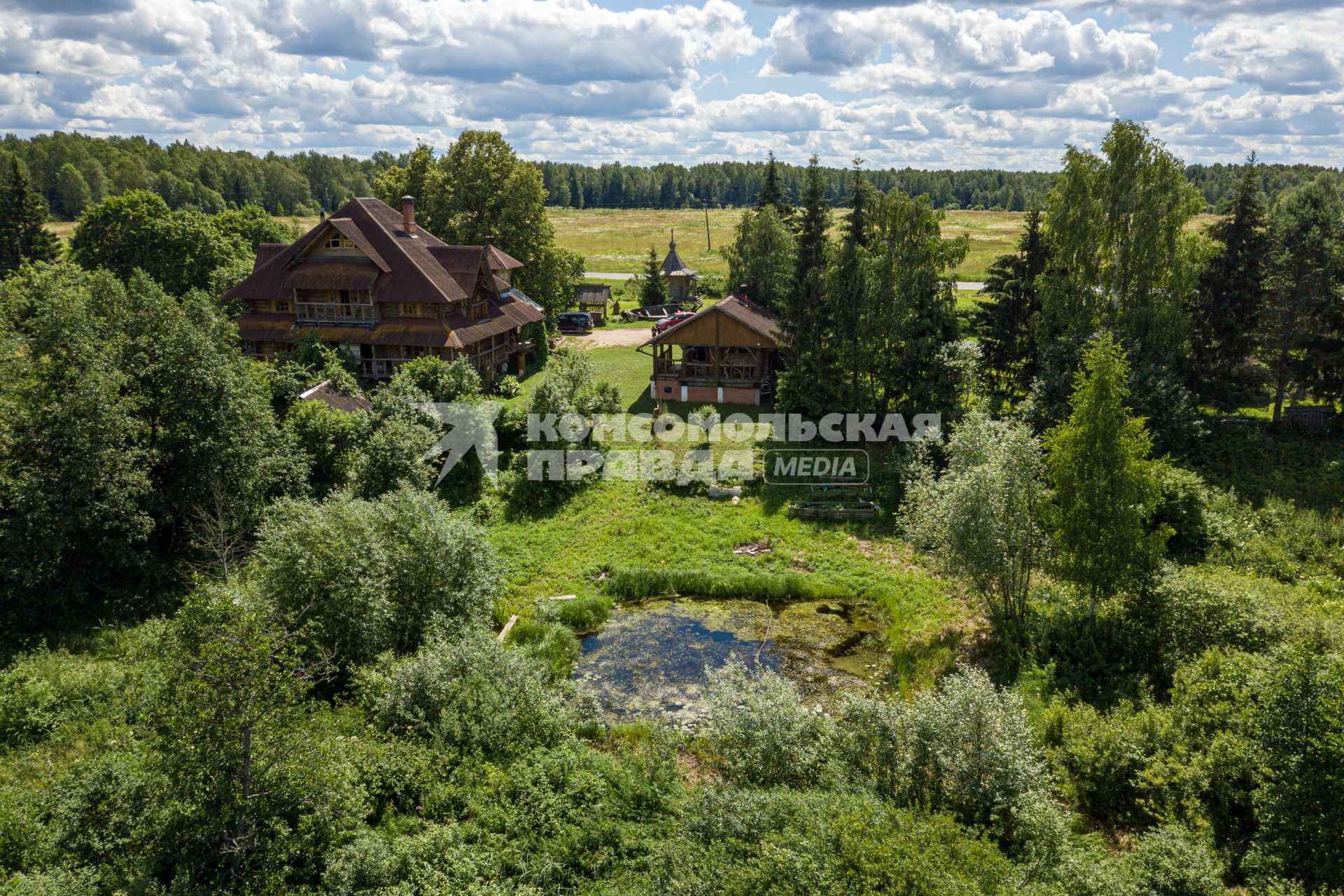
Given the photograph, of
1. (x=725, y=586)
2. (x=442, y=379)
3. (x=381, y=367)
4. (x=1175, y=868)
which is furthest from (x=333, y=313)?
(x=1175, y=868)

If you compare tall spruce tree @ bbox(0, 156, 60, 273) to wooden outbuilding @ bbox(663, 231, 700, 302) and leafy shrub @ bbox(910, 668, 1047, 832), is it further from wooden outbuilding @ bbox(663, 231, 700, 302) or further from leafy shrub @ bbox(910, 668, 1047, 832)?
leafy shrub @ bbox(910, 668, 1047, 832)

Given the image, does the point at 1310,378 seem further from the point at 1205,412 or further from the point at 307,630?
the point at 307,630

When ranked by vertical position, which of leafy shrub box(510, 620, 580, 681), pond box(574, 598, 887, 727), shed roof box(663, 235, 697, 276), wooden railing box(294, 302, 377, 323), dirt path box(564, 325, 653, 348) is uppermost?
shed roof box(663, 235, 697, 276)

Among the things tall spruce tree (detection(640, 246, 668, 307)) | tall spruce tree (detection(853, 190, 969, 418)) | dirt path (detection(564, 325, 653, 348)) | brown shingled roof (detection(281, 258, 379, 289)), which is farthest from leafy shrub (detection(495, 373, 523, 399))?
tall spruce tree (detection(640, 246, 668, 307))

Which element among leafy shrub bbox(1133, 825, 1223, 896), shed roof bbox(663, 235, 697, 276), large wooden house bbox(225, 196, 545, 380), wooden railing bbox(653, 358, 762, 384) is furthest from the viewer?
shed roof bbox(663, 235, 697, 276)

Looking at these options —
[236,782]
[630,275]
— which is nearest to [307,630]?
[236,782]

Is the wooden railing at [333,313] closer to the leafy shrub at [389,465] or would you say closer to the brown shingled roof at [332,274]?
the brown shingled roof at [332,274]
